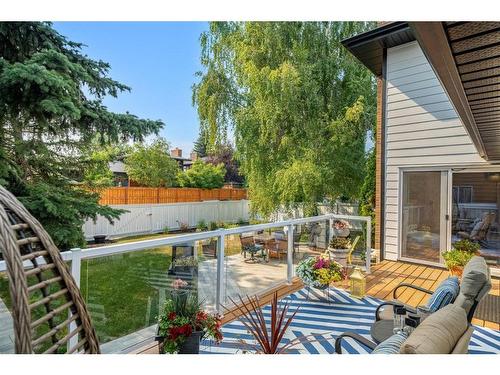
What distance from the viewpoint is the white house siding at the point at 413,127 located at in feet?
18.8

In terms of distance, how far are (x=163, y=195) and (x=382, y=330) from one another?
36.9 feet

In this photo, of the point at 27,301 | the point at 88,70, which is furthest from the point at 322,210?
the point at 27,301

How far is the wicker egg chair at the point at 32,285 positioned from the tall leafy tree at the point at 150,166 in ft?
A: 42.4

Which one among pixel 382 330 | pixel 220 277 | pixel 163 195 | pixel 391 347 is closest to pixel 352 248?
pixel 220 277

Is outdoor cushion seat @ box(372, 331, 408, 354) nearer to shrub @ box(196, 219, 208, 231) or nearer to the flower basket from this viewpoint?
the flower basket

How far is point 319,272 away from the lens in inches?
166

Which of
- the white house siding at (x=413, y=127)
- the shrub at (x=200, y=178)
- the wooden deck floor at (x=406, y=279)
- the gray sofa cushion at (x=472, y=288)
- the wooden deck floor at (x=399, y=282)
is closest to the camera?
the gray sofa cushion at (x=472, y=288)

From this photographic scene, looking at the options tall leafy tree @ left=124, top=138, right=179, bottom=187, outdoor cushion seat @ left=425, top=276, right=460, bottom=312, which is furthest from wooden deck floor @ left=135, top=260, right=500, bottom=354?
tall leafy tree @ left=124, top=138, right=179, bottom=187

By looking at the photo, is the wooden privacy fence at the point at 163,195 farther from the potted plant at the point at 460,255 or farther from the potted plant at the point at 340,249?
the potted plant at the point at 460,255

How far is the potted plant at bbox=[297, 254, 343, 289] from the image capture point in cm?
420

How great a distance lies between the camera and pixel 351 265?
18.8 feet

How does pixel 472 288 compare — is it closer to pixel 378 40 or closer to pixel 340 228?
pixel 340 228

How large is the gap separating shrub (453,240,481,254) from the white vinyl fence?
26.0 feet

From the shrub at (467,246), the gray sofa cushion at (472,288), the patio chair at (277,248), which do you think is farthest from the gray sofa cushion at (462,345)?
the shrub at (467,246)
